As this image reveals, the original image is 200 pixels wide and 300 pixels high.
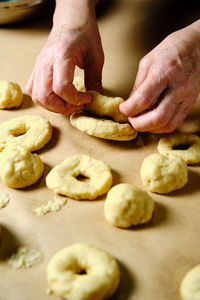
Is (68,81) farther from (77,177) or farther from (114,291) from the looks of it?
(114,291)

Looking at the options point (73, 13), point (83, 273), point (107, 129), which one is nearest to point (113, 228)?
point (83, 273)

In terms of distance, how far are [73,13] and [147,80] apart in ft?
2.49

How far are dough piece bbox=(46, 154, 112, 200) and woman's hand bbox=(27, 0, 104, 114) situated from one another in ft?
1.10

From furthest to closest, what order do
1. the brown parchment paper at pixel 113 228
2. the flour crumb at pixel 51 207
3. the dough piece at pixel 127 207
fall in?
1. the flour crumb at pixel 51 207
2. the dough piece at pixel 127 207
3. the brown parchment paper at pixel 113 228

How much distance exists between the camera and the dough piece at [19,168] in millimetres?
1810

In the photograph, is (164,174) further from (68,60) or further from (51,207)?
(68,60)

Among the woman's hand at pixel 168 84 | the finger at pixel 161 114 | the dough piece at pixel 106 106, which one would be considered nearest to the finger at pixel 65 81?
the dough piece at pixel 106 106

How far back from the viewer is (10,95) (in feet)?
7.56

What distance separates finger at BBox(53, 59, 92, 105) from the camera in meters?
1.85

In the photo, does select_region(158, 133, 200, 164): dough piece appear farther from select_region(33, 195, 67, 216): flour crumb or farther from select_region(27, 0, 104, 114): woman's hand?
select_region(33, 195, 67, 216): flour crumb

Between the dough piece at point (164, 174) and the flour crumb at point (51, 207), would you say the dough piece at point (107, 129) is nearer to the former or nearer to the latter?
the dough piece at point (164, 174)

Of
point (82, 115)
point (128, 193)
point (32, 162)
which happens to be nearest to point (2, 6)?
point (82, 115)

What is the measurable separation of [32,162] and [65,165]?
7.0 inches

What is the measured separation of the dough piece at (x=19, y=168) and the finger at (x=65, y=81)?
1.21 feet
